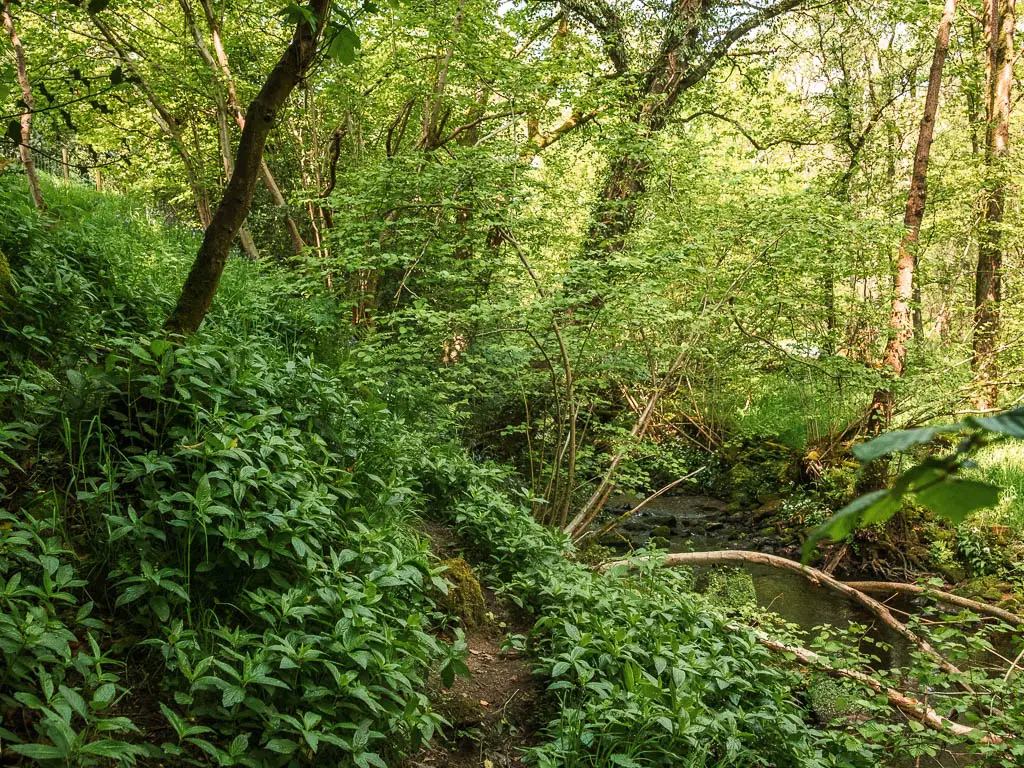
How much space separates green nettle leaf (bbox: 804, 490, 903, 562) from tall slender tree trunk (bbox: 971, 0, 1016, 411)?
12.3 metres

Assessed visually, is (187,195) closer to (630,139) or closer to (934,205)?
(630,139)

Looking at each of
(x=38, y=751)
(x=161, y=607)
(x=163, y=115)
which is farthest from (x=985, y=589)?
(x=163, y=115)

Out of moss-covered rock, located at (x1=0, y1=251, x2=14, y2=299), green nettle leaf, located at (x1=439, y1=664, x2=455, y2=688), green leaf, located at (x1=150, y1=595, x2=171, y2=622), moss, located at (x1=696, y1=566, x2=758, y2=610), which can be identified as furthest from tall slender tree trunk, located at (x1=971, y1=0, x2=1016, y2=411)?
moss-covered rock, located at (x1=0, y1=251, x2=14, y2=299)

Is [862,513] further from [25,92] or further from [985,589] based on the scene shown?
[985,589]

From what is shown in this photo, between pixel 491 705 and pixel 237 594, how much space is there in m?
1.47

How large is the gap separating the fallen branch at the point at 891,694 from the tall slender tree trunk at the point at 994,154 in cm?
803

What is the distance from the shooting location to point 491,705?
367 centimetres

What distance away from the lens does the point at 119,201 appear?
801cm

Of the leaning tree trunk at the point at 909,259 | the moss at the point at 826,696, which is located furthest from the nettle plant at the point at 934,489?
the leaning tree trunk at the point at 909,259

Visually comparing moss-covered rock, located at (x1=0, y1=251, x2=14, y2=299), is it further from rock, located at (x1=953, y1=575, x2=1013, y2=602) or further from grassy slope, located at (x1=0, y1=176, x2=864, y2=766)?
rock, located at (x1=953, y1=575, x2=1013, y2=602)

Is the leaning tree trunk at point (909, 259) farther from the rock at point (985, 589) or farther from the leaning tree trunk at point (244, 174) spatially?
the leaning tree trunk at point (244, 174)

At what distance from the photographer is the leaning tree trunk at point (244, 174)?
3334mm

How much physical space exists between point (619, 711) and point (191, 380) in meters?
2.43

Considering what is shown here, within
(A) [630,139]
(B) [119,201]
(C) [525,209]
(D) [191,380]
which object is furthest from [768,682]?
(B) [119,201]
